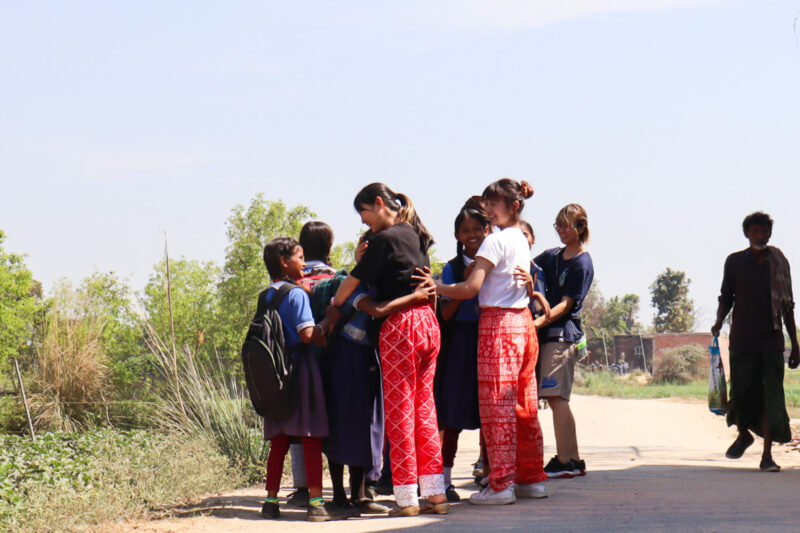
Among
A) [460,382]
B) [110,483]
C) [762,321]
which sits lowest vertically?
[110,483]

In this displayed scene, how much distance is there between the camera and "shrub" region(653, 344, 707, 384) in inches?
1703

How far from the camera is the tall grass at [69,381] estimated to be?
51.5ft

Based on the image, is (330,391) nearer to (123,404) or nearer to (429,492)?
(429,492)

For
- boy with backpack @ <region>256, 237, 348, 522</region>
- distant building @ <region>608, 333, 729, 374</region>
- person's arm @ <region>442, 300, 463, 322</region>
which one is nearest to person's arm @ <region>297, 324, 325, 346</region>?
boy with backpack @ <region>256, 237, 348, 522</region>

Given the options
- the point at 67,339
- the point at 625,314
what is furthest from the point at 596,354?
the point at 67,339

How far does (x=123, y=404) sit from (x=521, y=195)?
35.7 ft

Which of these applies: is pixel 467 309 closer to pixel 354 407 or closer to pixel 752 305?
pixel 354 407

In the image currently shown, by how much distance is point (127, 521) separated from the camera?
5.88 m

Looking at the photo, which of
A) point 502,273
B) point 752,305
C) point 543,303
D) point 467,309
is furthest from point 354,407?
point 752,305

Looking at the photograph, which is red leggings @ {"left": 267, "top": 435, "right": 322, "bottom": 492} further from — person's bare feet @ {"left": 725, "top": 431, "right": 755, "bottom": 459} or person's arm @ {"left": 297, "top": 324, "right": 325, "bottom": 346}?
person's bare feet @ {"left": 725, "top": 431, "right": 755, "bottom": 459}

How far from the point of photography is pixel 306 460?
5.82 m

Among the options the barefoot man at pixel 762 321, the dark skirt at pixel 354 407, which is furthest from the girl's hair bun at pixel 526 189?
→ the barefoot man at pixel 762 321

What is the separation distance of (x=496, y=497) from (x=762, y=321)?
3.52 m

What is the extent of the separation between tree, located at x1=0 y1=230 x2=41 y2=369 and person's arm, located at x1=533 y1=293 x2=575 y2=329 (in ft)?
58.6
